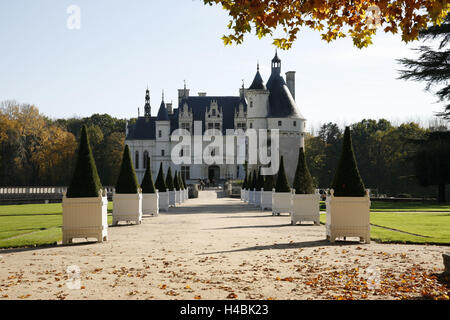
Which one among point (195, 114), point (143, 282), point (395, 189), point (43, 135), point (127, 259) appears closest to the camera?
point (143, 282)

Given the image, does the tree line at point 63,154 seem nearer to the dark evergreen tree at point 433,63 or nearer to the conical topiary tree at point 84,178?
the dark evergreen tree at point 433,63

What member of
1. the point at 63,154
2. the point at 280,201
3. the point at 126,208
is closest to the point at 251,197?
the point at 280,201

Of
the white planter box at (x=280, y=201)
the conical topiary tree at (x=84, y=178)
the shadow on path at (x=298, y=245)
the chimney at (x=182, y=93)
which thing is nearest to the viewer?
the shadow on path at (x=298, y=245)

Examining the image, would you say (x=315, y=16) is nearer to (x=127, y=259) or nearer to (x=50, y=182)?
(x=127, y=259)

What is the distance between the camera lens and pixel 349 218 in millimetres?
11094

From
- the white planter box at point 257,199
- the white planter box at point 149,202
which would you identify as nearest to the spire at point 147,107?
the white planter box at point 257,199

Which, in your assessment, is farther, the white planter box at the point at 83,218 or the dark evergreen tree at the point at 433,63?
the dark evergreen tree at the point at 433,63

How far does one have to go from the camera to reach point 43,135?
55312mm

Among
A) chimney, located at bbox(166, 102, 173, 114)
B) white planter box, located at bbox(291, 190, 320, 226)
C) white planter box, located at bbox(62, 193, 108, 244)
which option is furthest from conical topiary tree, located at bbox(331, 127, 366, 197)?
chimney, located at bbox(166, 102, 173, 114)

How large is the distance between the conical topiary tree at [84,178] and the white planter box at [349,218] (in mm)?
5304

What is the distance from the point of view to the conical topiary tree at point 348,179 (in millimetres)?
11570

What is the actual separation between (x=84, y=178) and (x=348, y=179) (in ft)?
19.9

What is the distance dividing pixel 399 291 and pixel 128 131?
7060 cm

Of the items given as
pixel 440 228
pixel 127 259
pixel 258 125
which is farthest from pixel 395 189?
pixel 127 259
